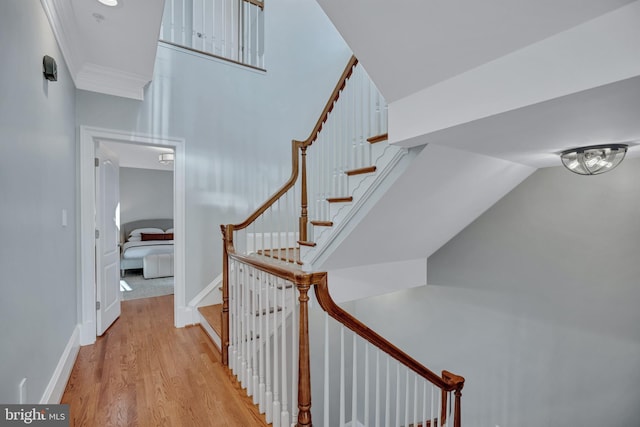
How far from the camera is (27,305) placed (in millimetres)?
1464

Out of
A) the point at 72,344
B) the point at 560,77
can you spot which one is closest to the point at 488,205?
the point at 560,77

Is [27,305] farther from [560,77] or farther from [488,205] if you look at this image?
[488,205]

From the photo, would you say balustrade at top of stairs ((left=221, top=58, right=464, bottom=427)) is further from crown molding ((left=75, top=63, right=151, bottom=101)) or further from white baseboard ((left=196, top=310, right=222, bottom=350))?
crown molding ((left=75, top=63, right=151, bottom=101))

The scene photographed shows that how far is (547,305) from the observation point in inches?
96.3

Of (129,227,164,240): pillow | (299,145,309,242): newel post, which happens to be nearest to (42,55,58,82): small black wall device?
(299,145,309,242): newel post

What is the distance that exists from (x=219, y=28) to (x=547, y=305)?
4.61 m

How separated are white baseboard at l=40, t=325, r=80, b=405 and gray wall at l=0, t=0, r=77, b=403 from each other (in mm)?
60

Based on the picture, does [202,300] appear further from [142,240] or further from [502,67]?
[142,240]

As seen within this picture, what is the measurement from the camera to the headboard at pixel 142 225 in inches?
264

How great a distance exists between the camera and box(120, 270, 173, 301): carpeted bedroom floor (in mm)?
4342

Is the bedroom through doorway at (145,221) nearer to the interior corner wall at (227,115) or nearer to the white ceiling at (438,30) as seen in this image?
the interior corner wall at (227,115)

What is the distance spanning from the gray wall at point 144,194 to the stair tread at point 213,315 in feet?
16.0

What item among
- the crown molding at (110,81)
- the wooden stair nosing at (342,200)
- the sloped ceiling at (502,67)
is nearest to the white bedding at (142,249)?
the crown molding at (110,81)

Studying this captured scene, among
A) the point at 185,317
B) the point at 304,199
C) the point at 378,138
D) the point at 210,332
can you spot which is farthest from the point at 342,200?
the point at 185,317
